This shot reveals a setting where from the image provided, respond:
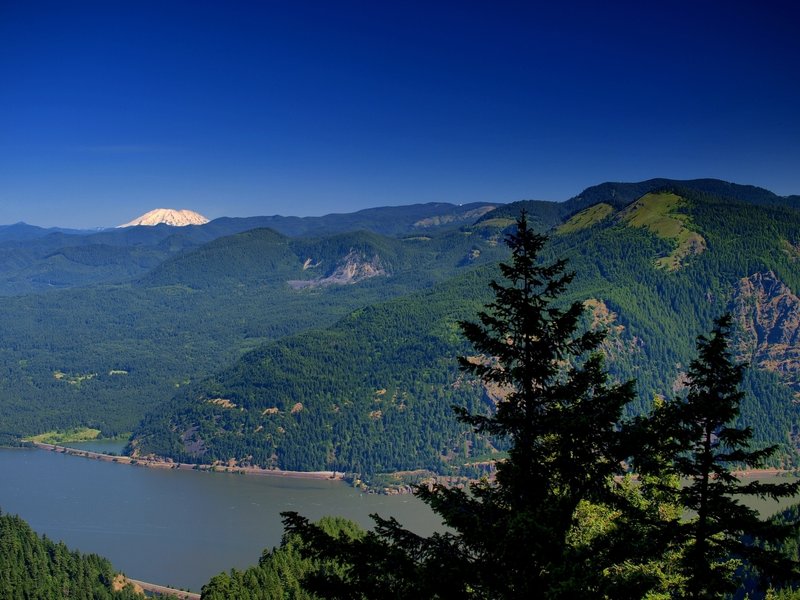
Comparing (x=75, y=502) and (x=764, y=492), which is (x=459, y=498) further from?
(x=75, y=502)

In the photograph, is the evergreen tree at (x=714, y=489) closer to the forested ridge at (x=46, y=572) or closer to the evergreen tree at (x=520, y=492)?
the evergreen tree at (x=520, y=492)

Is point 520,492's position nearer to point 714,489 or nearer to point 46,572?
point 714,489

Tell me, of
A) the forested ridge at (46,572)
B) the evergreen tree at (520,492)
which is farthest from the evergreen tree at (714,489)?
the forested ridge at (46,572)

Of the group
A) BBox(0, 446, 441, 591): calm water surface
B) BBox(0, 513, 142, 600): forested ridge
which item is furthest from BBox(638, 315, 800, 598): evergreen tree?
BBox(0, 446, 441, 591): calm water surface

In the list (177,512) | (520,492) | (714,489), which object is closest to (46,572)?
(177,512)

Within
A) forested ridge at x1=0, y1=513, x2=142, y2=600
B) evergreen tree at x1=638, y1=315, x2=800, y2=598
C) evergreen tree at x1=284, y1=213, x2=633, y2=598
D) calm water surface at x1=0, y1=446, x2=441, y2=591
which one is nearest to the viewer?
evergreen tree at x1=284, y1=213, x2=633, y2=598

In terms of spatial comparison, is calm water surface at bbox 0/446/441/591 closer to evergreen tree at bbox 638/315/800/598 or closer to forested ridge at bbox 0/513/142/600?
forested ridge at bbox 0/513/142/600
